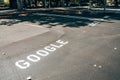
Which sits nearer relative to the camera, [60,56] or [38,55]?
[60,56]

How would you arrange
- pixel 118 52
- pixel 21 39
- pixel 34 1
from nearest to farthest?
1. pixel 118 52
2. pixel 21 39
3. pixel 34 1

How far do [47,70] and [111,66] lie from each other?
2.50m

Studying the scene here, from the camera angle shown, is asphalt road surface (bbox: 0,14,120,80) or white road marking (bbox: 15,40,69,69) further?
white road marking (bbox: 15,40,69,69)

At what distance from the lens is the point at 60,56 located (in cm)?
825

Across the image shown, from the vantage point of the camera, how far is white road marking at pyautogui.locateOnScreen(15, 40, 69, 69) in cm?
736

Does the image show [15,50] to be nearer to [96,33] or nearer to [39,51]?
[39,51]

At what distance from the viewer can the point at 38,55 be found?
8406mm

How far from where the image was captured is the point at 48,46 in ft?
32.0

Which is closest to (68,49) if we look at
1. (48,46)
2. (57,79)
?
(48,46)

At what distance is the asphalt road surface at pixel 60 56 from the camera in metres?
6.43

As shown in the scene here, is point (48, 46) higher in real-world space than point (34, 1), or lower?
lower

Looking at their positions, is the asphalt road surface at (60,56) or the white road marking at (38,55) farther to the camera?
the white road marking at (38,55)

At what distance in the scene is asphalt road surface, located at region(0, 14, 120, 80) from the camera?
643cm

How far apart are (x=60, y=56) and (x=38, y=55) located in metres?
1.04
